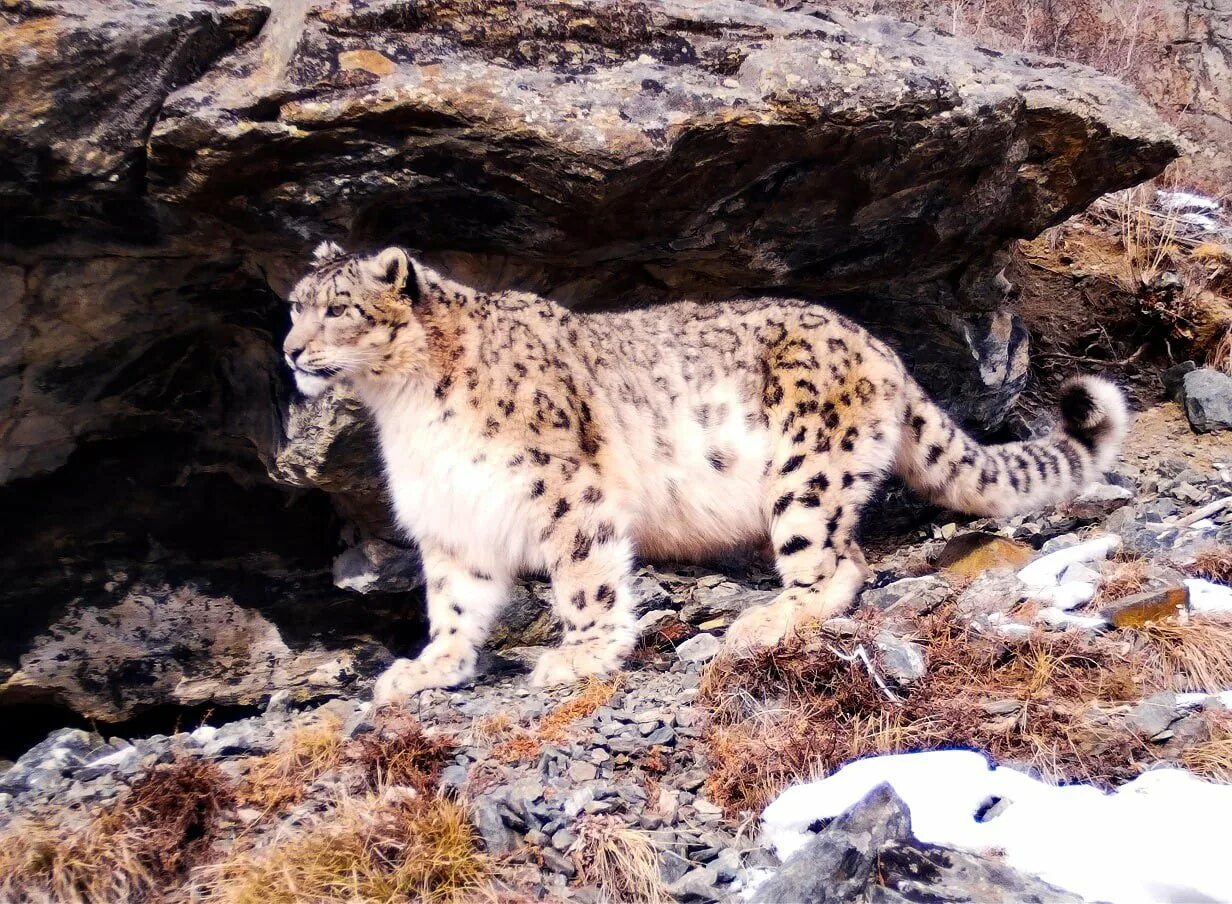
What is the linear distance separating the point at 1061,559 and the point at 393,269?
3.49 m

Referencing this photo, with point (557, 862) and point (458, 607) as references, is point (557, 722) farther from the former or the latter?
point (458, 607)

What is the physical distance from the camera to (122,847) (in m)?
3.90

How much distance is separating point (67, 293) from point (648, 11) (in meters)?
3.24

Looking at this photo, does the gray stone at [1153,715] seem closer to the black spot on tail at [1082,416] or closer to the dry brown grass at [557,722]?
the dry brown grass at [557,722]

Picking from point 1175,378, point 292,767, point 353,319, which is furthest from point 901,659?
point 1175,378

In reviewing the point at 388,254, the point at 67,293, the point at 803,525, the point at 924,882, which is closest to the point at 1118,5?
the point at 803,525

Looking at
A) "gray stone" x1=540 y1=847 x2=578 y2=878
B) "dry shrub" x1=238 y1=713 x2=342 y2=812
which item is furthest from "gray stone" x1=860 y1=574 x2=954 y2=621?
"dry shrub" x1=238 y1=713 x2=342 y2=812

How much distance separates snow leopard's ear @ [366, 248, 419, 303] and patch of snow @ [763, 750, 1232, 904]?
3.05 m

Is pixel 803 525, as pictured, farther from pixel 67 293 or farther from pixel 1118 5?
pixel 1118 5

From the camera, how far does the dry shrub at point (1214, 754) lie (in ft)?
11.6

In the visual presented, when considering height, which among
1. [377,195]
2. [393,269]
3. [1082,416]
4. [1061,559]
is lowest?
[1061,559]

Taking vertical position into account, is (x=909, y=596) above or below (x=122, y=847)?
above

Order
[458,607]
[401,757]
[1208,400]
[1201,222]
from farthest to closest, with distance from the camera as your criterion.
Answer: [1201,222], [1208,400], [458,607], [401,757]

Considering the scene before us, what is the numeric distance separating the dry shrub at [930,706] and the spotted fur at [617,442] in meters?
0.65
